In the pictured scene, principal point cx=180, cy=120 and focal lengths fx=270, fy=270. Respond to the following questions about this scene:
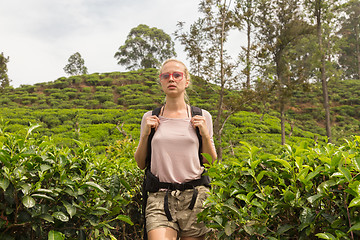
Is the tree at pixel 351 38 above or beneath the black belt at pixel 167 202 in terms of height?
above

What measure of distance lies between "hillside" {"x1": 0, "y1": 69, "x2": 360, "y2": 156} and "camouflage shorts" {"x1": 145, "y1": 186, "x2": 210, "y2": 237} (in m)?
7.82

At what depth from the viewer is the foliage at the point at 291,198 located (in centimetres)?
95

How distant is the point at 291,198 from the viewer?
1.05 m

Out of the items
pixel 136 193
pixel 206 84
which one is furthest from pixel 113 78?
pixel 136 193

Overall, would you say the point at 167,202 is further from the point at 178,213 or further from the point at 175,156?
the point at 175,156

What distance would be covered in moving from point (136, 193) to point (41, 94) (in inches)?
878

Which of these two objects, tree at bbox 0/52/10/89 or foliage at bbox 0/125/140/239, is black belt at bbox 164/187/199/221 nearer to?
foliage at bbox 0/125/140/239

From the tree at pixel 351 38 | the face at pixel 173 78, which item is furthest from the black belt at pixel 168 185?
the tree at pixel 351 38

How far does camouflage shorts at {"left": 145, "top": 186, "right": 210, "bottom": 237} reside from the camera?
1.49 metres

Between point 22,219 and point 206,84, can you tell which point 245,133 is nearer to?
point 206,84

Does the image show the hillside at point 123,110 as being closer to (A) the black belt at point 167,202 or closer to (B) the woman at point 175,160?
(B) the woman at point 175,160

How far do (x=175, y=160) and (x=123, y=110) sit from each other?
1652cm

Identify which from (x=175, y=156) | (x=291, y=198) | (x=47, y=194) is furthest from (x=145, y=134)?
(x=291, y=198)

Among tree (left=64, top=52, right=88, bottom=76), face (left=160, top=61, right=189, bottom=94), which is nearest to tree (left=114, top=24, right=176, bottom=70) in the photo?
tree (left=64, top=52, right=88, bottom=76)
